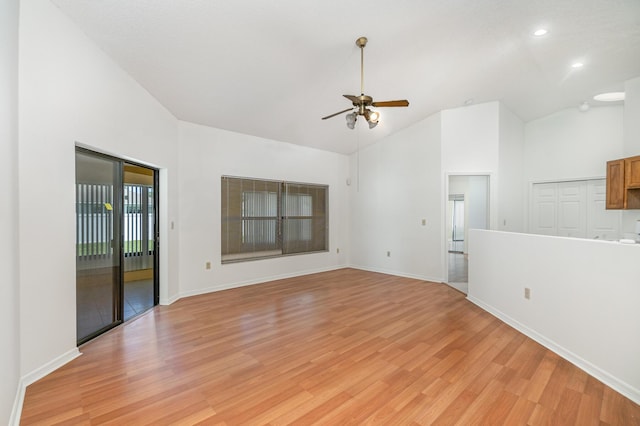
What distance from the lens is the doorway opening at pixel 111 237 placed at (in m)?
2.99

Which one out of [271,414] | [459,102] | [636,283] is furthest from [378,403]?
[459,102]

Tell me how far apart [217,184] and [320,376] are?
3.80 m

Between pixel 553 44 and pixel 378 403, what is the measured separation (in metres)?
4.62

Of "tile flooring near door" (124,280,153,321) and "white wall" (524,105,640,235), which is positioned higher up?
"white wall" (524,105,640,235)

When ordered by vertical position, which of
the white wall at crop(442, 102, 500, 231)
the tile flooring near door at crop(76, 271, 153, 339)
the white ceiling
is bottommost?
the tile flooring near door at crop(76, 271, 153, 339)

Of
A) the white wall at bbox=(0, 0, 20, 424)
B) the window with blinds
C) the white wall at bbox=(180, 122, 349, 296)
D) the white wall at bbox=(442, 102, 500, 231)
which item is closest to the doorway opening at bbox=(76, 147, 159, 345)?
the white wall at bbox=(180, 122, 349, 296)

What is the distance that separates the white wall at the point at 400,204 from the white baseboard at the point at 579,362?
2160mm

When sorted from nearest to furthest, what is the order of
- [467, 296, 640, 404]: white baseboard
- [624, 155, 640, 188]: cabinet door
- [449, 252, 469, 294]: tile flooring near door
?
[467, 296, 640, 404]: white baseboard < [624, 155, 640, 188]: cabinet door < [449, 252, 469, 294]: tile flooring near door

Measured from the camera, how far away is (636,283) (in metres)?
2.16

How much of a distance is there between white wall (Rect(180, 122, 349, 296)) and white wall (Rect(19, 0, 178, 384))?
5.66ft

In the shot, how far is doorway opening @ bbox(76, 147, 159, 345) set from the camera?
9.80 ft

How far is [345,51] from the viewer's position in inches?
136

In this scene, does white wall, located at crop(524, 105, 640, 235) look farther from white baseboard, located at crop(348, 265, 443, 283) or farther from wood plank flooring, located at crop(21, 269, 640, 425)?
wood plank flooring, located at crop(21, 269, 640, 425)

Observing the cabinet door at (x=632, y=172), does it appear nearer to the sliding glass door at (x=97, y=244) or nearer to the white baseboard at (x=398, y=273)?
the white baseboard at (x=398, y=273)
